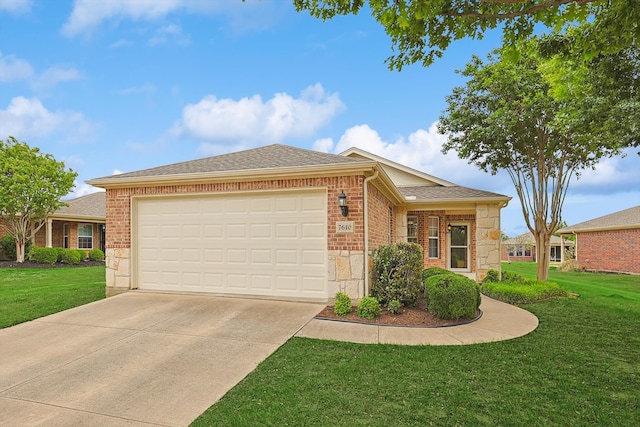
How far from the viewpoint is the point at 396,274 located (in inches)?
275

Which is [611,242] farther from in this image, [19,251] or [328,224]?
[19,251]

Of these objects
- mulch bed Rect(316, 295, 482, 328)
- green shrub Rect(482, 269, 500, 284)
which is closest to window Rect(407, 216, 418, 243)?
green shrub Rect(482, 269, 500, 284)

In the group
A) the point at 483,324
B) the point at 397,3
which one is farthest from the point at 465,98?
the point at 397,3

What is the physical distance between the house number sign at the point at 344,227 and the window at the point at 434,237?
7786 mm

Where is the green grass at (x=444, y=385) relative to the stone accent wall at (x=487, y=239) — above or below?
below

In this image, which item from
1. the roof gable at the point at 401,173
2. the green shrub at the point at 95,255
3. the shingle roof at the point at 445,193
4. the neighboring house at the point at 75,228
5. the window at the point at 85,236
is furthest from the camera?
the window at the point at 85,236

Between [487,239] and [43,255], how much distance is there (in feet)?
65.5

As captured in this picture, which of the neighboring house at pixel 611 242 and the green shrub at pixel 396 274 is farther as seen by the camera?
the neighboring house at pixel 611 242

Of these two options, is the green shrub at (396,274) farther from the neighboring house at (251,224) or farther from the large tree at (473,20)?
the large tree at (473,20)

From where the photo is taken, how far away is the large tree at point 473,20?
3.90m

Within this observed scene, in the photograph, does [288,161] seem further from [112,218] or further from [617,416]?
[617,416]

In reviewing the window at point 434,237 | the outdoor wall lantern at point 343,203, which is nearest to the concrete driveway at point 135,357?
the outdoor wall lantern at point 343,203

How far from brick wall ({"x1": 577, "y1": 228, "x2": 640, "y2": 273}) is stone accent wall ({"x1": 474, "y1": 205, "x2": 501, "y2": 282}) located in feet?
41.3

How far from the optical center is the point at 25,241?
1848 centimetres
